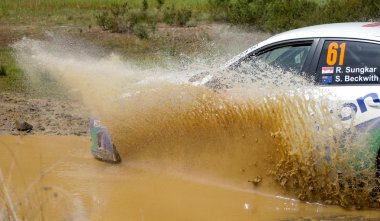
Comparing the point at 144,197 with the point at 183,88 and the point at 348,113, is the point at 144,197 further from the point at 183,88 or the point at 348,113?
the point at 348,113

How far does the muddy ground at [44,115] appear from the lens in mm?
9625

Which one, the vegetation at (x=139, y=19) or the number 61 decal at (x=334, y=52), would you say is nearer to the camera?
the number 61 decal at (x=334, y=52)

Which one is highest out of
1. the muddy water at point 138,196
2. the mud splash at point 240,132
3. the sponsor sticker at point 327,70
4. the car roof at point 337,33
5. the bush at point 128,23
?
the car roof at point 337,33

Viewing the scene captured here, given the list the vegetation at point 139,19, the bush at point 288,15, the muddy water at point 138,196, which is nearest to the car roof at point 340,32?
the muddy water at point 138,196

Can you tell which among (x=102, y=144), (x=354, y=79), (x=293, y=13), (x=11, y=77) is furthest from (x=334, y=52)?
(x=293, y=13)

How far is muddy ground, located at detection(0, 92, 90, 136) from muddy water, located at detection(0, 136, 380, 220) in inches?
46.9

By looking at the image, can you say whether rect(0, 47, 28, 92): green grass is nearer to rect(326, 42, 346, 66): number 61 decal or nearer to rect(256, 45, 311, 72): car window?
rect(256, 45, 311, 72): car window

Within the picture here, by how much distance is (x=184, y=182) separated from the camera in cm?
748

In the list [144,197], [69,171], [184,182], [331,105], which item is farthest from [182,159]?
[331,105]

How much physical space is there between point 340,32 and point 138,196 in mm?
2729

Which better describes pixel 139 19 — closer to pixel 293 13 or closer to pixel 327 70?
pixel 293 13

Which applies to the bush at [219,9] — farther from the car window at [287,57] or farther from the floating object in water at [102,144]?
the car window at [287,57]

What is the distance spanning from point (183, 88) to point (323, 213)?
6.75 feet

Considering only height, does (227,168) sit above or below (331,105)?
below
